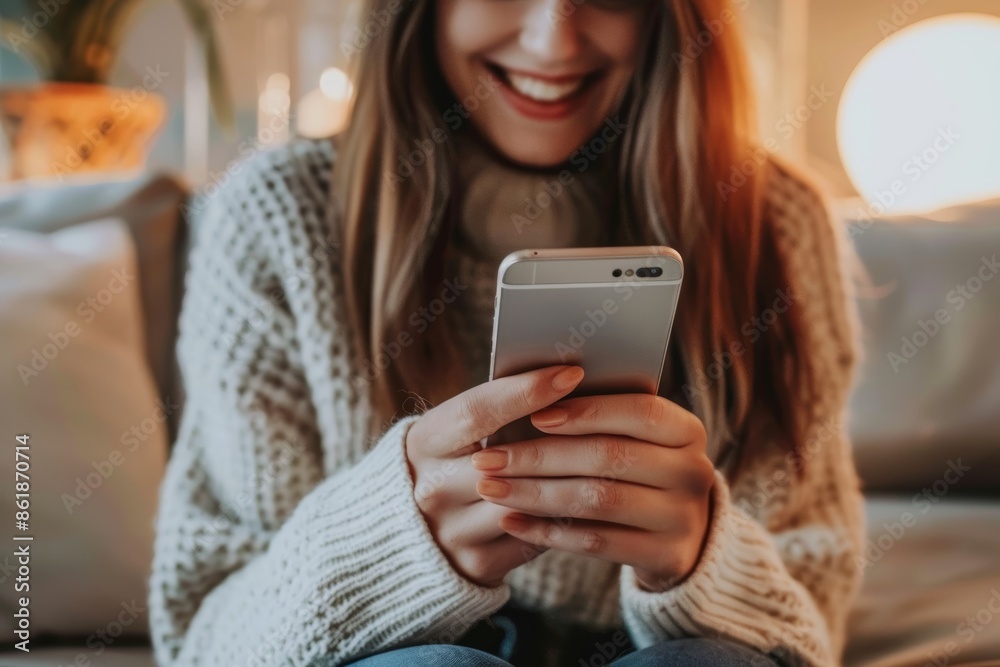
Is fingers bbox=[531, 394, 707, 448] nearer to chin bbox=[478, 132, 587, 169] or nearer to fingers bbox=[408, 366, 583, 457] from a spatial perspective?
fingers bbox=[408, 366, 583, 457]

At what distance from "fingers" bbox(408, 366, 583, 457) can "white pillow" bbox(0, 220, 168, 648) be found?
1.59 ft

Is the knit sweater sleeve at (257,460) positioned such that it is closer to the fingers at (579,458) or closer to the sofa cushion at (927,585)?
the fingers at (579,458)

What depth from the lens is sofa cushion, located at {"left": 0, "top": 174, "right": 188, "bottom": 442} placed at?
0.96 meters

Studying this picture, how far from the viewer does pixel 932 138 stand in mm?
1497

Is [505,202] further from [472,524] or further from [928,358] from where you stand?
[928,358]

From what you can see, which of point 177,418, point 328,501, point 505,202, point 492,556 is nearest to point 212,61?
point 177,418

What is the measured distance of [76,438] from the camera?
0.82 metres

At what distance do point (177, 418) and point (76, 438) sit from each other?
0.14 meters

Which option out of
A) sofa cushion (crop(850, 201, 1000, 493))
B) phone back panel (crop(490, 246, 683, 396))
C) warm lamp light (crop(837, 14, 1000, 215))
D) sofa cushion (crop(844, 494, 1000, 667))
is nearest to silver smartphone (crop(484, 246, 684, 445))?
phone back panel (crop(490, 246, 683, 396))

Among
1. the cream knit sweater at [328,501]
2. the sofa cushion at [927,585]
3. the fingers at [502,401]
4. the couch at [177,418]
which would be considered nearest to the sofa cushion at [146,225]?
the couch at [177,418]

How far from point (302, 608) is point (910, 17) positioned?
170 cm

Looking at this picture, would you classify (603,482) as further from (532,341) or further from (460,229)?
(460,229)

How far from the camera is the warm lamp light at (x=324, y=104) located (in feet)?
5.10

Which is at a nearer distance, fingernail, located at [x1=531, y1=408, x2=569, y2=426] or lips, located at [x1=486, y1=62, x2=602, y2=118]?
fingernail, located at [x1=531, y1=408, x2=569, y2=426]
